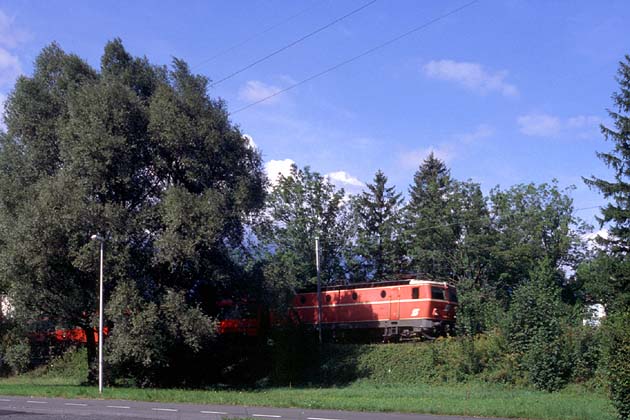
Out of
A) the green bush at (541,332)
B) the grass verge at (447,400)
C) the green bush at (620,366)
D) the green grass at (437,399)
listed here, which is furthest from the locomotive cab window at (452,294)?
the green bush at (620,366)

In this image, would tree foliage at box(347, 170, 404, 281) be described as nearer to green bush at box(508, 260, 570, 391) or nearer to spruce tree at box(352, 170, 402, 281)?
spruce tree at box(352, 170, 402, 281)

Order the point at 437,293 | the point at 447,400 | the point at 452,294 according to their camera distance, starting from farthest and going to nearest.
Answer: the point at 452,294, the point at 437,293, the point at 447,400

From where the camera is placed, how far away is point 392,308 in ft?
144

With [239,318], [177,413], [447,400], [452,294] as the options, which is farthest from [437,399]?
[239,318]

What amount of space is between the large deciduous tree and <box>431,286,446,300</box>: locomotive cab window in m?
12.1

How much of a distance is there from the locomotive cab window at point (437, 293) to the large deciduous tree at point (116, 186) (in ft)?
39.8

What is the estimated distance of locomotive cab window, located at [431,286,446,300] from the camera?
140ft

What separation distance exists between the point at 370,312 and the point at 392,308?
67.9 inches

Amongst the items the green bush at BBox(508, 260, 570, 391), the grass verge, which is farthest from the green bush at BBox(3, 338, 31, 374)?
the green bush at BBox(508, 260, 570, 391)

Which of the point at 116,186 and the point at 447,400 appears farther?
the point at 116,186

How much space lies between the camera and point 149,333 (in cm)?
3506

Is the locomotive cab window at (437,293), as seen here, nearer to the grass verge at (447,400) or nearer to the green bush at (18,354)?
the grass verge at (447,400)

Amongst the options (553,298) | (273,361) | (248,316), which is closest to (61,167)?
(248,316)

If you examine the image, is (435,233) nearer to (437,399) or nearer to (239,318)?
(239,318)
